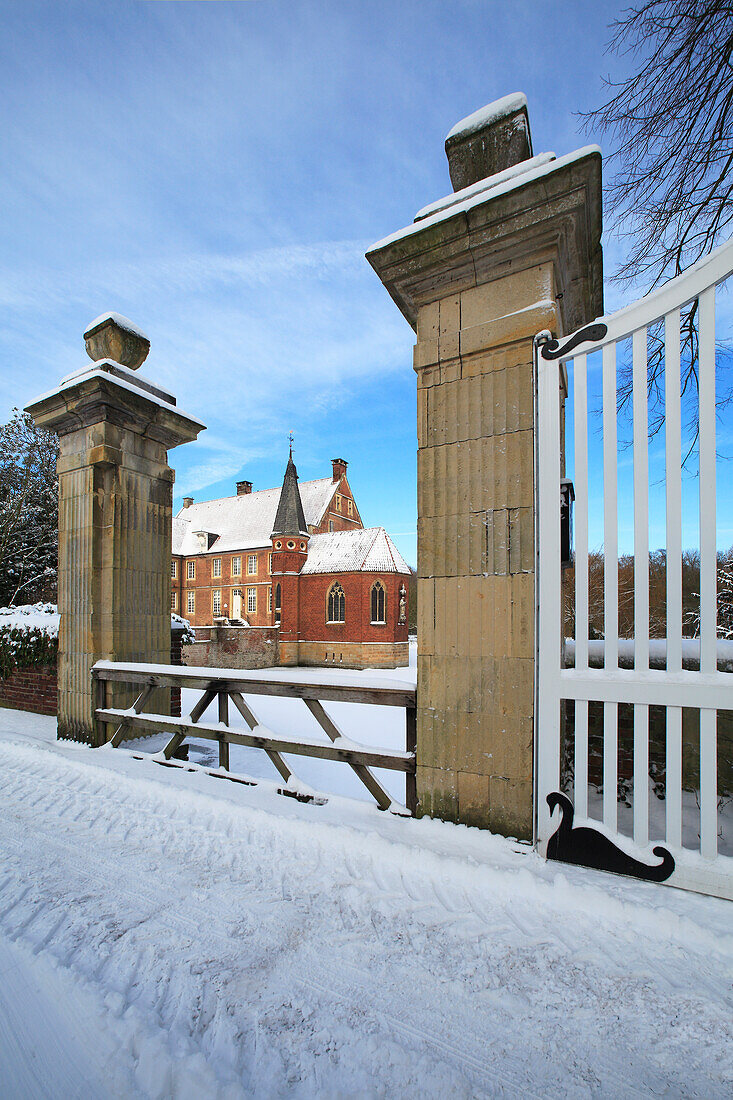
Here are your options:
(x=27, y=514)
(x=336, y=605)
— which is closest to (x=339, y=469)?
(x=336, y=605)

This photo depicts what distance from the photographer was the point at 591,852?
7.76 feet

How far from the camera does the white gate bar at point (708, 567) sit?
2166 millimetres

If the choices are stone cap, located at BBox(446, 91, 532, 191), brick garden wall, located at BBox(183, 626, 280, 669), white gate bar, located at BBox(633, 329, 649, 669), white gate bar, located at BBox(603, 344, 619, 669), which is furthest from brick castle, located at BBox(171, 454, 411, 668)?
white gate bar, located at BBox(633, 329, 649, 669)

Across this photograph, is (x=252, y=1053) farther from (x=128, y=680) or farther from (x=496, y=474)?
(x=128, y=680)

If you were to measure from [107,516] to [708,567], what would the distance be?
15.9 feet

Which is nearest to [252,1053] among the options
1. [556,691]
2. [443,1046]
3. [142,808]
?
[443,1046]

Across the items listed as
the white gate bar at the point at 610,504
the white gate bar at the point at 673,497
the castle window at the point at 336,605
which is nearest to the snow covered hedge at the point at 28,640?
the white gate bar at the point at 610,504

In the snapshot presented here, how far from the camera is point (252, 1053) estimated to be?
143 cm

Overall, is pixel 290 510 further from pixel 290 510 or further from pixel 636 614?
pixel 636 614

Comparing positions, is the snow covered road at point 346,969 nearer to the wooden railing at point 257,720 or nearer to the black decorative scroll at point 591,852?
the black decorative scroll at point 591,852

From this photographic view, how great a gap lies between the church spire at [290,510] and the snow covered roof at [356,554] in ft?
5.58

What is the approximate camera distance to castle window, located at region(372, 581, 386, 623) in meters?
26.5

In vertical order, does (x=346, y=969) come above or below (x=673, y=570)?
below

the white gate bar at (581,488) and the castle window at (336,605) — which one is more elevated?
the white gate bar at (581,488)
